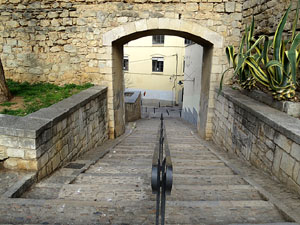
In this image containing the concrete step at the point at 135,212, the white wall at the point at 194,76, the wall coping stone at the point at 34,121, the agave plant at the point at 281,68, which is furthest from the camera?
the white wall at the point at 194,76

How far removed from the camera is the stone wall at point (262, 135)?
7.91ft

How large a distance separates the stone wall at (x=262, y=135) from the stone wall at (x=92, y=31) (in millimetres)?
1357

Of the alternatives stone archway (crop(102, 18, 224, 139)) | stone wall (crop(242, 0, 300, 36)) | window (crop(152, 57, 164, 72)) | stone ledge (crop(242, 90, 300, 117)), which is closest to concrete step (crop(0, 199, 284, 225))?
stone ledge (crop(242, 90, 300, 117))

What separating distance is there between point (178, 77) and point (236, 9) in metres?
13.0

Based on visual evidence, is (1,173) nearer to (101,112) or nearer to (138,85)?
Result: (101,112)

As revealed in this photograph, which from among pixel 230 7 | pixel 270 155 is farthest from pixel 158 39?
pixel 270 155

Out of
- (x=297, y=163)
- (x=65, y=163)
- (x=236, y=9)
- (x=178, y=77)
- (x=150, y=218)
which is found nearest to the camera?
(x=150, y=218)

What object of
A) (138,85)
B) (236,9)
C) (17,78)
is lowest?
(138,85)

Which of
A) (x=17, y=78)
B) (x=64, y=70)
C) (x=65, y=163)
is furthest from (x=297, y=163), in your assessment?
(x=17, y=78)

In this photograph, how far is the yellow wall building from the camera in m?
17.7

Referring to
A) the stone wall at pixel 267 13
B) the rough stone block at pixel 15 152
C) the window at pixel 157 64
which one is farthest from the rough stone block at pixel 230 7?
the window at pixel 157 64

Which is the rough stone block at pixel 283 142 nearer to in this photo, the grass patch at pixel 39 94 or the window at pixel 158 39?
the grass patch at pixel 39 94

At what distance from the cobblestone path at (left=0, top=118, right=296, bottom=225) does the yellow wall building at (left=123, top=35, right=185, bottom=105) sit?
50.1 feet

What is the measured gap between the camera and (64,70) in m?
5.87
